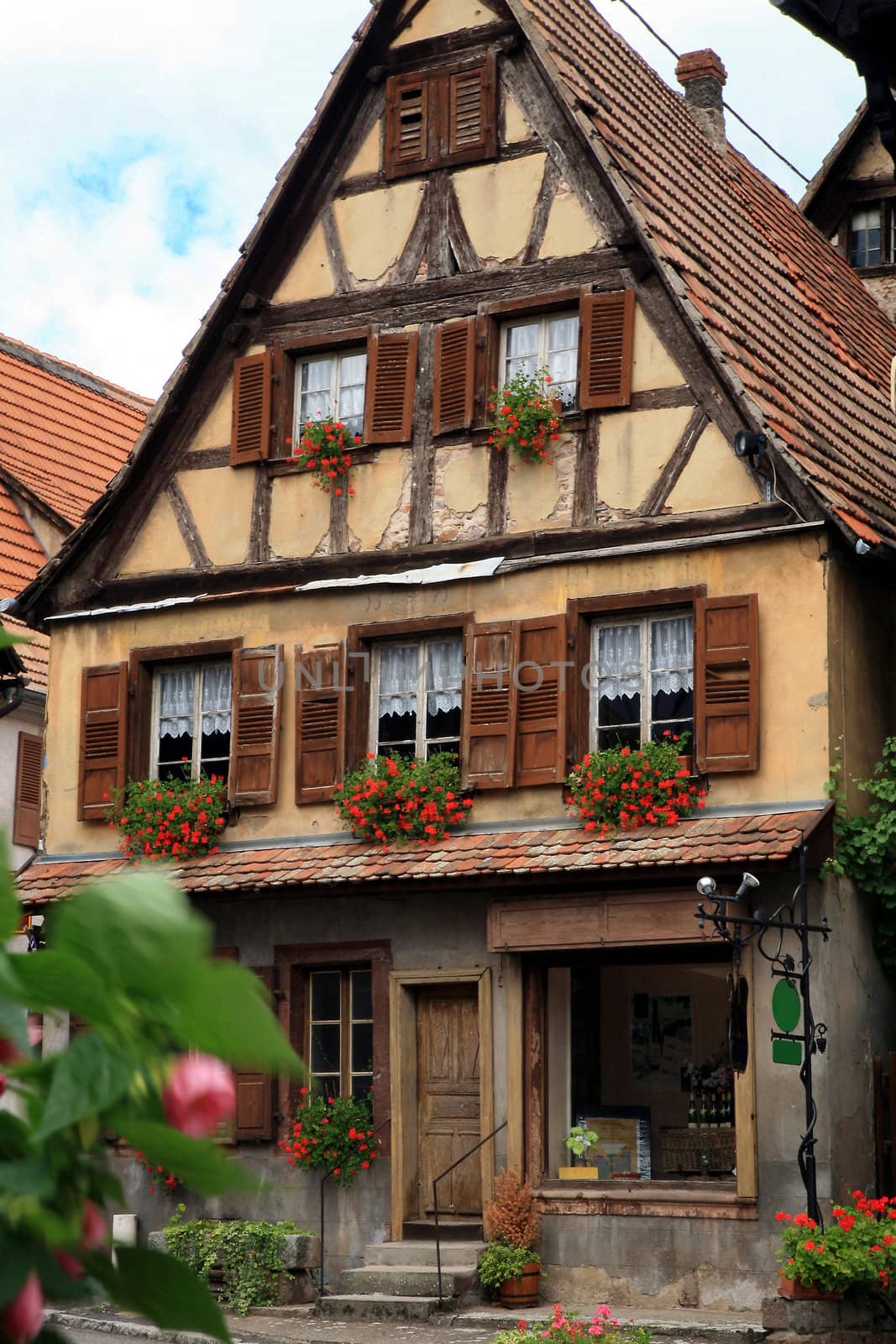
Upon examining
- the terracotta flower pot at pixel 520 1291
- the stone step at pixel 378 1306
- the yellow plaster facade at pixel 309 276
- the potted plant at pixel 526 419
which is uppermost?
the yellow plaster facade at pixel 309 276

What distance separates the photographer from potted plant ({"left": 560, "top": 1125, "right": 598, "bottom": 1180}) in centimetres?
1476

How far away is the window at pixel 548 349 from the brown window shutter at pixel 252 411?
2210mm

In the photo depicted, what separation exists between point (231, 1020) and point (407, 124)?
16.6 metres

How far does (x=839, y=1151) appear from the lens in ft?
45.5

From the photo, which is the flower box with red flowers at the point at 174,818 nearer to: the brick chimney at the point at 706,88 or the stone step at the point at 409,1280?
the stone step at the point at 409,1280

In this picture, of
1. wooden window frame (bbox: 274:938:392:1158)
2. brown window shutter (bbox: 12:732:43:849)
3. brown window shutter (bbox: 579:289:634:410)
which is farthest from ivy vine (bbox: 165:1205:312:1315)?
brown window shutter (bbox: 12:732:43:849)

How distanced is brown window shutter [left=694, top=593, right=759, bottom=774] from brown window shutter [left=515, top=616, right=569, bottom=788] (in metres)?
1.19

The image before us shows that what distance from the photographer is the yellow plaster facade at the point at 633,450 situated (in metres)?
15.3

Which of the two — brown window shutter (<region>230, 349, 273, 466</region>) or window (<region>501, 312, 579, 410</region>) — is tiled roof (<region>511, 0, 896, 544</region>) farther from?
brown window shutter (<region>230, 349, 273, 466</region>)

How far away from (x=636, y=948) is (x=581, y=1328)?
504 centimetres

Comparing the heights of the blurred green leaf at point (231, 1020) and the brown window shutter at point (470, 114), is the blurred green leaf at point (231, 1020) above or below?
below

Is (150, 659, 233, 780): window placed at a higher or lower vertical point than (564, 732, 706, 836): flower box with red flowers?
higher

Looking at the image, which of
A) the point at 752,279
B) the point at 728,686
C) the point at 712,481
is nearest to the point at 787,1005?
the point at 728,686

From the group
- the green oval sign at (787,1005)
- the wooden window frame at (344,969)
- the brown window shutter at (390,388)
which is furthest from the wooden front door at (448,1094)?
the brown window shutter at (390,388)
